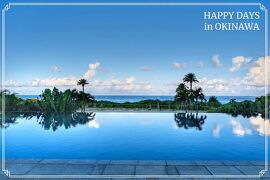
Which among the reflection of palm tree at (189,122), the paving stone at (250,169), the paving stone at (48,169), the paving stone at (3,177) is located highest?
the paving stone at (48,169)

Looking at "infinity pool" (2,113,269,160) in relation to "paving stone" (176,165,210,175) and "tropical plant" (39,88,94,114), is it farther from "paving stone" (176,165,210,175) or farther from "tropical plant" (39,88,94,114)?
"tropical plant" (39,88,94,114)

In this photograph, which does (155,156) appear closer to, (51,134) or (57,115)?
(51,134)

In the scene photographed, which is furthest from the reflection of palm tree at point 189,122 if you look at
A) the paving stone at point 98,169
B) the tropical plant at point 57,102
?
the paving stone at point 98,169

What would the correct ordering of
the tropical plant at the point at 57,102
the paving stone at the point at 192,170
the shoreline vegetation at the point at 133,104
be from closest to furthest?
the paving stone at the point at 192,170
the tropical plant at the point at 57,102
the shoreline vegetation at the point at 133,104

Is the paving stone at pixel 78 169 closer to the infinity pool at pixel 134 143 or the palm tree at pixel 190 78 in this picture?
the infinity pool at pixel 134 143

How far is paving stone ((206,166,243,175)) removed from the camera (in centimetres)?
442

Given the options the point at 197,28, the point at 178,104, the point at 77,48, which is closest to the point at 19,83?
the point at 77,48

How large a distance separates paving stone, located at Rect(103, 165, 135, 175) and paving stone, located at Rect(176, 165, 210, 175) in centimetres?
72

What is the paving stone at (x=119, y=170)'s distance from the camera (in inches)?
175

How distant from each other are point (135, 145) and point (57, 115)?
28.4 ft

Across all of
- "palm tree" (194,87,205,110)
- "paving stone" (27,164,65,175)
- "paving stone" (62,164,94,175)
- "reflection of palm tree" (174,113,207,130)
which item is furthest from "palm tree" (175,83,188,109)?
"paving stone" (27,164,65,175)

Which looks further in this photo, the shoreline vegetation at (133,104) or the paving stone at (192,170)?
the shoreline vegetation at (133,104)

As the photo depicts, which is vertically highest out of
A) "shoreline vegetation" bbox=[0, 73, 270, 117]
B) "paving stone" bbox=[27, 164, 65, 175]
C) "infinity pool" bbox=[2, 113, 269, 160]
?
"shoreline vegetation" bbox=[0, 73, 270, 117]

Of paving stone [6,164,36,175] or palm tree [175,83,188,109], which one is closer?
paving stone [6,164,36,175]
